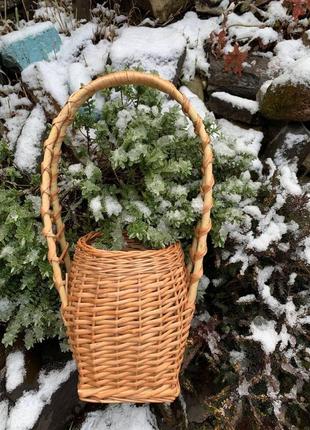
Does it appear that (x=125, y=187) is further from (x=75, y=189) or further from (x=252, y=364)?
(x=252, y=364)

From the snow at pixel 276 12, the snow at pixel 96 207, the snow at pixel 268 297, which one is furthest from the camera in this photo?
the snow at pixel 276 12

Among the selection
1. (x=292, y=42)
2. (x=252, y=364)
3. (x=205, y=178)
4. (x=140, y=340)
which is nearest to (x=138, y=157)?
(x=205, y=178)

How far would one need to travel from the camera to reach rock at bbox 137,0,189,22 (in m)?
3.07

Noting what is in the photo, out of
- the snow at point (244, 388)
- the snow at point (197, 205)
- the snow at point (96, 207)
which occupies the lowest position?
the snow at point (244, 388)

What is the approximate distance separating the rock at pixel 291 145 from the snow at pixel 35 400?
63.3 inches

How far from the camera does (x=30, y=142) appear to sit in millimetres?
2461

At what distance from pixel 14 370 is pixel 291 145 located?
1.91m

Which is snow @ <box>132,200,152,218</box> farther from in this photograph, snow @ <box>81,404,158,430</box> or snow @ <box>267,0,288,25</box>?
snow @ <box>267,0,288,25</box>

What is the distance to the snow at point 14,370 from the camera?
2217 millimetres

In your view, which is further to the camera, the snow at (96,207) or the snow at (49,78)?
the snow at (49,78)

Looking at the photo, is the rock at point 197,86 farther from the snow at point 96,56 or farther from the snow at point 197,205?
the snow at point 197,205

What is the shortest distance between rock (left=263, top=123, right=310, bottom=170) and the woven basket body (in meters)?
1.23

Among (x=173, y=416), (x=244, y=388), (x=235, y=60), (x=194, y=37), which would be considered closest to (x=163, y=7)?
(x=194, y=37)

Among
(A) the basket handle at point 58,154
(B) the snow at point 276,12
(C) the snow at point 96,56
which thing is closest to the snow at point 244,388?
(A) the basket handle at point 58,154
